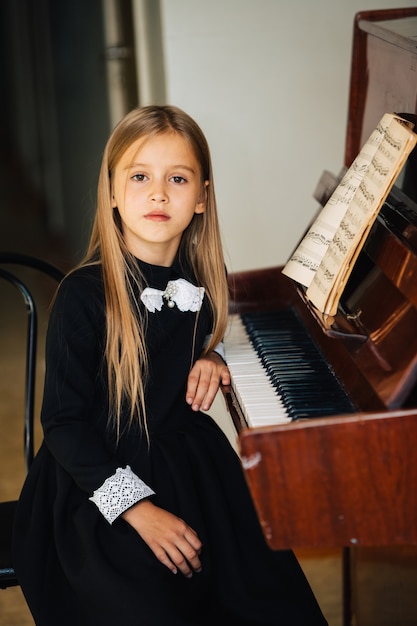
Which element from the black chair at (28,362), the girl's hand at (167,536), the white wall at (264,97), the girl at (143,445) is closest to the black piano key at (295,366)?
the girl at (143,445)

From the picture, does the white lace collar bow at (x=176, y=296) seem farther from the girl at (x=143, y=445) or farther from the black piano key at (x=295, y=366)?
the black piano key at (x=295, y=366)

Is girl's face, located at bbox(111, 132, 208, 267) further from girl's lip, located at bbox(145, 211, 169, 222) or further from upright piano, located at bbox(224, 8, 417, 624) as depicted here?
upright piano, located at bbox(224, 8, 417, 624)

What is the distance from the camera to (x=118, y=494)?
5.00 ft

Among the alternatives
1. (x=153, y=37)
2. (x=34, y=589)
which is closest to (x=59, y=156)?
(x=153, y=37)

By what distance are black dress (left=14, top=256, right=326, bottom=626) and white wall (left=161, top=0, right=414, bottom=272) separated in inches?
36.3

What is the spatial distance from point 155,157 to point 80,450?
0.56 m

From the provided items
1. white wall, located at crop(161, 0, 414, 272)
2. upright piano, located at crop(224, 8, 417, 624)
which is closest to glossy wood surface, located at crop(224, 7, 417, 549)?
upright piano, located at crop(224, 8, 417, 624)

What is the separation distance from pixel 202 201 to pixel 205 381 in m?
0.37

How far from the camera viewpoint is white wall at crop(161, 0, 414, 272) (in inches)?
97.6

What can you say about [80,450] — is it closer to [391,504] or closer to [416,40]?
[391,504]

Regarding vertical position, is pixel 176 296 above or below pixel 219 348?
above

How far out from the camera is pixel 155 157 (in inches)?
66.3

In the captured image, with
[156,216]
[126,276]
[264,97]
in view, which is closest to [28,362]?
[126,276]

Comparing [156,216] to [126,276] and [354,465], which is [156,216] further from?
[354,465]
